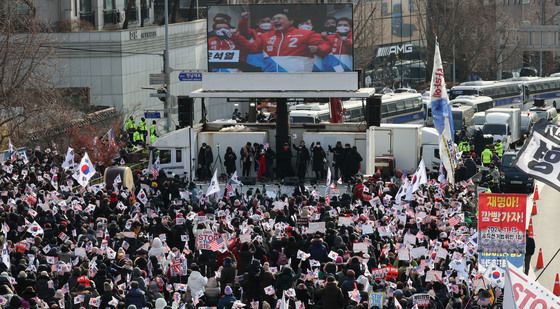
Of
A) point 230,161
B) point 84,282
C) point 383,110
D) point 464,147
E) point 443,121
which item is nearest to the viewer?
point 84,282

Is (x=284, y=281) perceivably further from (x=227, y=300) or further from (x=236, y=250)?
(x=236, y=250)

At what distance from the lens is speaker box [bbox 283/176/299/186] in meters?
39.0

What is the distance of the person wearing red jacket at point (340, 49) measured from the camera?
40500mm

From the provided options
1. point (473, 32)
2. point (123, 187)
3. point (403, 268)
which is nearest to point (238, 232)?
point (403, 268)

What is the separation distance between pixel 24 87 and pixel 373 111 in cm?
1034

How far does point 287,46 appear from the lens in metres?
40.7

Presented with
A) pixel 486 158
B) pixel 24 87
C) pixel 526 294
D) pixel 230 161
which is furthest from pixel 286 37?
pixel 526 294

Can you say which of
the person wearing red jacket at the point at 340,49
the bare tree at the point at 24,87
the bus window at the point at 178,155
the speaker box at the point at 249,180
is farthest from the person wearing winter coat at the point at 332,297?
the bare tree at the point at 24,87

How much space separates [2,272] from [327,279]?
16.4ft

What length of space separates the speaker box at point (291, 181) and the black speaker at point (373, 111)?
95.0 inches

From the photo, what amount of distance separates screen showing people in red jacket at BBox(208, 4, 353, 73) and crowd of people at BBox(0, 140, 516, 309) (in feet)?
23.5

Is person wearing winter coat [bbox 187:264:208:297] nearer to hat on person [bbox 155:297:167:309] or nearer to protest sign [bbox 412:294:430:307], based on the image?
hat on person [bbox 155:297:167:309]

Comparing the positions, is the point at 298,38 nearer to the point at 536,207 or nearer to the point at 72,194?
the point at 536,207

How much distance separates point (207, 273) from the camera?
26.2 metres
